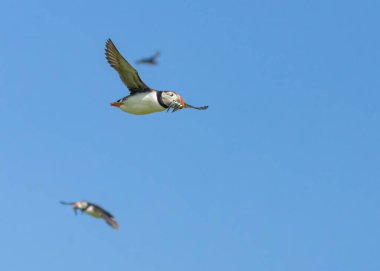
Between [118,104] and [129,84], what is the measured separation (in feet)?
2.26

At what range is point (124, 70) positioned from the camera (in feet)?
90.4

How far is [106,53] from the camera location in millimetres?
27391

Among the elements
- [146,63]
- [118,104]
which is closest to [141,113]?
[118,104]

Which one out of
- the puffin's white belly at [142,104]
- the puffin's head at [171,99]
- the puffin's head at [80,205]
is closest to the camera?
the puffin's head at [80,205]

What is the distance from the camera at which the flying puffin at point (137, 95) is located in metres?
27.1

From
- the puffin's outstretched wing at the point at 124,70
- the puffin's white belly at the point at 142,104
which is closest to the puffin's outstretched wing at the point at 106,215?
the puffin's white belly at the point at 142,104

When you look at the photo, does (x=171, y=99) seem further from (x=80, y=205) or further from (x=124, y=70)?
(x=80, y=205)

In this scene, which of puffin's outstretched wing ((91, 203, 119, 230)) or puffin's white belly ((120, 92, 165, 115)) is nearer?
puffin's outstretched wing ((91, 203, 119, 230))

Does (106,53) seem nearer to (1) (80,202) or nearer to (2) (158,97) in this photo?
(2) (158,97)

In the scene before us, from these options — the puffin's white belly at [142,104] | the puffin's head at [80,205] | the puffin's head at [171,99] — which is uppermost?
the puffin's head at [171,99]

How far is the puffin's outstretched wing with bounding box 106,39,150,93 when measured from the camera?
27188mm

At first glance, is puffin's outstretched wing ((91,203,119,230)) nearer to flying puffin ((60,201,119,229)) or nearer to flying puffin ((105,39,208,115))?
flying puffin ((60,201,119,229))

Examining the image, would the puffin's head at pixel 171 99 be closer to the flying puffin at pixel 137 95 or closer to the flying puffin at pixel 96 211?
the flying puffin at pixel 137 95

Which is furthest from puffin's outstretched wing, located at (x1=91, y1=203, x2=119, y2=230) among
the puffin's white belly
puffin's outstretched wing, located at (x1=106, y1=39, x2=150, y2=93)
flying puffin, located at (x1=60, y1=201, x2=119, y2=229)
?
puffin's outstretched wing, located at (x1=106, y1=39, x2=150, y2=93)
